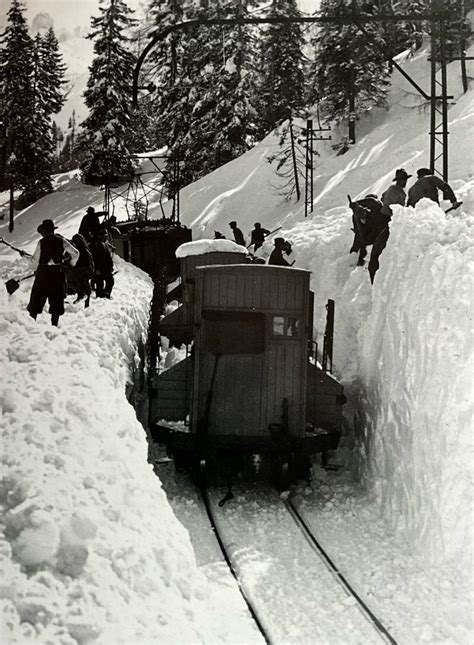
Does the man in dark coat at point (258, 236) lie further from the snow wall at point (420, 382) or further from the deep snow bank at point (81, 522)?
the deep snow bank at point (81, 522)

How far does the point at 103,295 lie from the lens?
15141 mm

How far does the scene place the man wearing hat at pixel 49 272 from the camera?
10875 millimetres

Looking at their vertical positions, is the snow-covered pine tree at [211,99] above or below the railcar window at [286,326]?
above

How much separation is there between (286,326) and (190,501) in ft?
10.4

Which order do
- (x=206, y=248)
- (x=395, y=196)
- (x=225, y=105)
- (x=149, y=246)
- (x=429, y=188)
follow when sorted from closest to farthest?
(x=429, y=188) → (x=395, y=196) → (x=206, y=248) → (x=149, y=246) → (x=225, y=105)

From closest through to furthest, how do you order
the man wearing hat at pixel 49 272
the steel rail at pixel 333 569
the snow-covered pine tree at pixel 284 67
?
the steel rail at pixel 333 569 → the man wearing hat at pixel 49 272 → the snow-covered pine tree at pixel 284 67

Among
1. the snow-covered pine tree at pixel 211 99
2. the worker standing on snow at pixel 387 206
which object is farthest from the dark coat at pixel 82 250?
the snow-covered pine tree at pixel 211 99

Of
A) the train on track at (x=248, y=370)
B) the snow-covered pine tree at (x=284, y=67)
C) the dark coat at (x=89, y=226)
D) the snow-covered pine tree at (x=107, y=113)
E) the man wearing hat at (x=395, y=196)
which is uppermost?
the snow-covered pine tree at (x=284, y=67)

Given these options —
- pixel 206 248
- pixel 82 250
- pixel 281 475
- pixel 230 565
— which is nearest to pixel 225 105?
pixel 206 248

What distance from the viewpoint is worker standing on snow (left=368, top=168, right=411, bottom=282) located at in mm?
14664

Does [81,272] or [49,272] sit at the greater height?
[49,272]

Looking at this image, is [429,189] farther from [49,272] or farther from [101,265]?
[49,272]

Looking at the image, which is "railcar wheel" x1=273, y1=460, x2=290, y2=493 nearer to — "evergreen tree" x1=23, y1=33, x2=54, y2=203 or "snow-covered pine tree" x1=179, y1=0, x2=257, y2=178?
"evergreen tree" x1=23, y1=33, x2=54, y2=203

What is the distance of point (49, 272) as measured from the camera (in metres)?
11.0
